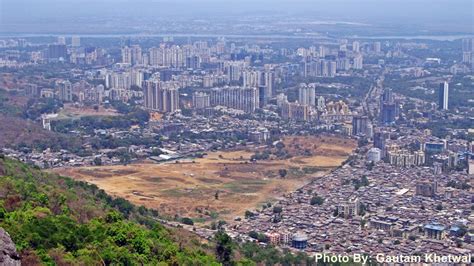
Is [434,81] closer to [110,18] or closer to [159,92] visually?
[159,92]

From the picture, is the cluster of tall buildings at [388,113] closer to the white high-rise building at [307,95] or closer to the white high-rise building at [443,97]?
the white high-rise building at [443,97]

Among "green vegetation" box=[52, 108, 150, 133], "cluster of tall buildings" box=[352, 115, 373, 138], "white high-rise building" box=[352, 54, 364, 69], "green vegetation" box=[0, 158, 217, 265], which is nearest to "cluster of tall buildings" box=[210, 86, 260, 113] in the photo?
"green vegetation" box=[52, 108, 150, 133]

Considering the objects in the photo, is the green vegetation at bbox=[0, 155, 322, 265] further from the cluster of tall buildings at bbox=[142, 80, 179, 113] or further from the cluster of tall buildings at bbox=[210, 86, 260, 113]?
the cluster of tall buildings at bbox=[210, 86, 260, 113]

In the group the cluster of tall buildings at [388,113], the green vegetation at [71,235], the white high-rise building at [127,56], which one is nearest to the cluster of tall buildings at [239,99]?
the cluster of tall buildings at [388,113]

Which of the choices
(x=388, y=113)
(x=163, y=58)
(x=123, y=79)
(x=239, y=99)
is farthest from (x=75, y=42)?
(x=388, y=113)

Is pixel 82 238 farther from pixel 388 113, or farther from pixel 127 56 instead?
pixel 127 56

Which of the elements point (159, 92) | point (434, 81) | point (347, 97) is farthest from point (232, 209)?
point (434, 81)
